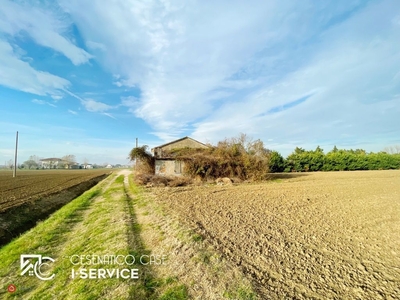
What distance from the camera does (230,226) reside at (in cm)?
650

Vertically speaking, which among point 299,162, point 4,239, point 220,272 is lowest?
point 4,239

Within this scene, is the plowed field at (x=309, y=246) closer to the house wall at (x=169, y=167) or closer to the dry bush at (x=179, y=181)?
the dry bush at (x=179, y=181)

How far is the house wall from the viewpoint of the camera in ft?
69.4

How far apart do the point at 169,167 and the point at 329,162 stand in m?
32.6

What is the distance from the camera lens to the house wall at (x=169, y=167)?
69.4ft

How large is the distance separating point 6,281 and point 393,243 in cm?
906

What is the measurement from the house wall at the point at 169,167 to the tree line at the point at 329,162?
1873 centimetres

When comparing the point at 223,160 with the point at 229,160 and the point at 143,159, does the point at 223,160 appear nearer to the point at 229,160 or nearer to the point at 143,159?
the point at 229,160

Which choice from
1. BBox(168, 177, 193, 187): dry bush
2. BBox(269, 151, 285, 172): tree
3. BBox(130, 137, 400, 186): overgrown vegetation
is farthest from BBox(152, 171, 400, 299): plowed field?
BBox(269, 151, 285, 172): tree

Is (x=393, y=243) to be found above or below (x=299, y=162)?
below

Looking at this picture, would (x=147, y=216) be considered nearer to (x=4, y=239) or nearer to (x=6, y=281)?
(x=6, y=281)

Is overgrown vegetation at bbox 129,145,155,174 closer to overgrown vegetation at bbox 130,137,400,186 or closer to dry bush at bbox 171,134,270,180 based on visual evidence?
overgrown vegetation at bbox 130,137,400,186

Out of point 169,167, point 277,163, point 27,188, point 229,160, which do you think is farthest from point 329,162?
point 27,188

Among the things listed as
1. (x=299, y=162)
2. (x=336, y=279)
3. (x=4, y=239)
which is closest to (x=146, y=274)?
(x=336, y=279)
